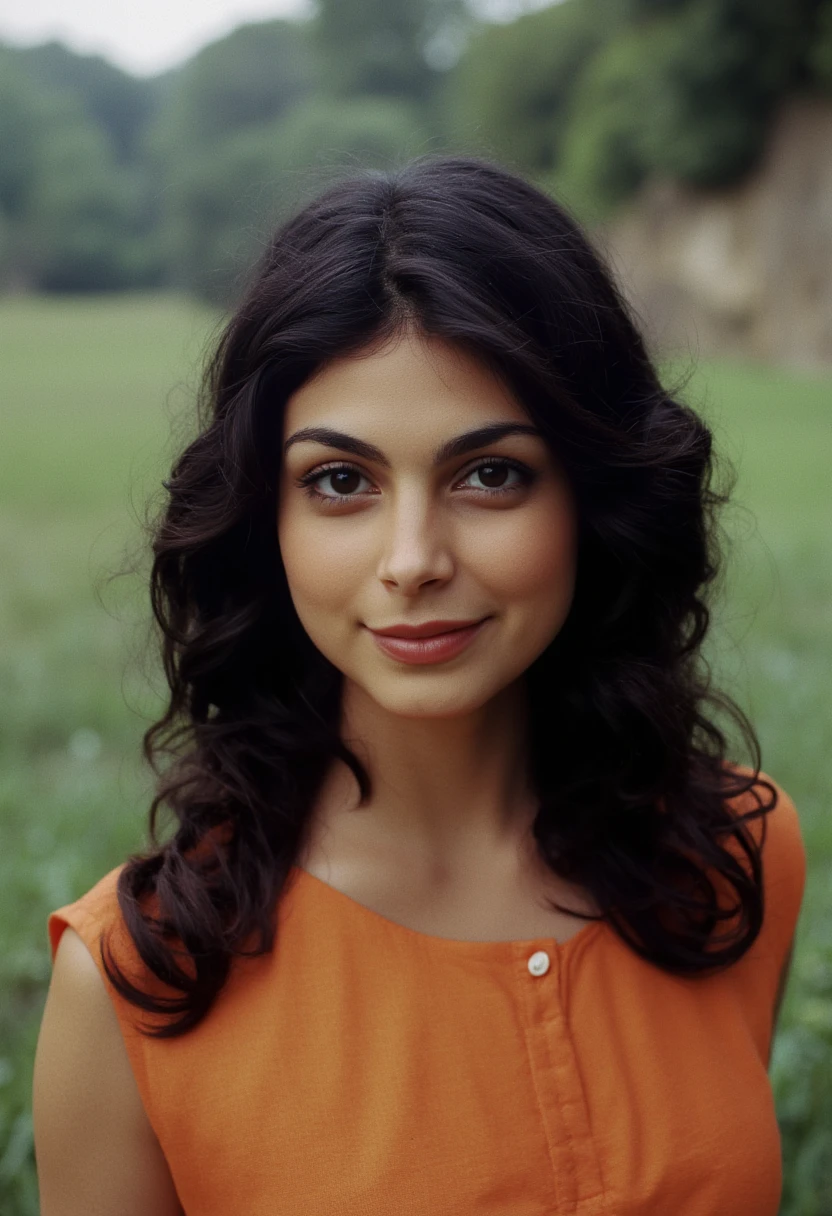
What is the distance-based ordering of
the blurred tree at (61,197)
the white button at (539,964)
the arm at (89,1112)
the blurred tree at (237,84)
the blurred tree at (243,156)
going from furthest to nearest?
1. the blurred tree at (237,84)
2. the blurred tree at (243,156)
3. the blurred tree at (61,197)
4. the white button at (539,964)
5. the arm at (89,1112)

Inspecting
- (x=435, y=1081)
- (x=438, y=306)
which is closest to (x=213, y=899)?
(x=435, y=1081)

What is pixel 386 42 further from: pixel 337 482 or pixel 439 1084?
pixel 439 1084

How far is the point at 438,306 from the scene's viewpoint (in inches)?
57.8

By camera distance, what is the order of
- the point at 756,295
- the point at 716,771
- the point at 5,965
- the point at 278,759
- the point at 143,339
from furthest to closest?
the point at 143,339 → the point at 756,295 → the point at 5,965 → the point at 716,771 → the point at 278,759

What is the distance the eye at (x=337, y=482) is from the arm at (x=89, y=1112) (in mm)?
616

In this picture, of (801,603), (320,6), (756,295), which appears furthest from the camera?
(320,6)

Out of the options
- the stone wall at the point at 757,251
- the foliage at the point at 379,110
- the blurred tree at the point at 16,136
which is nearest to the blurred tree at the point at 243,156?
the foliage at the point at 379,110

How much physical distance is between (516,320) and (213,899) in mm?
799

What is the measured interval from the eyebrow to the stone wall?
15.9m

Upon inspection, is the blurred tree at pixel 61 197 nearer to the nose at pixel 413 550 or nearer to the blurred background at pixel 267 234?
the blurred background at pixel 267 234

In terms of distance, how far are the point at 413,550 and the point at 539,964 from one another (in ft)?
1.88

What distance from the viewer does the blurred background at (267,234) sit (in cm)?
273

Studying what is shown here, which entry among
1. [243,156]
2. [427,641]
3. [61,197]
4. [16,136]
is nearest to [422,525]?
[427,641]

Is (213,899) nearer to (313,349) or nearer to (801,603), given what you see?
(313,349)
